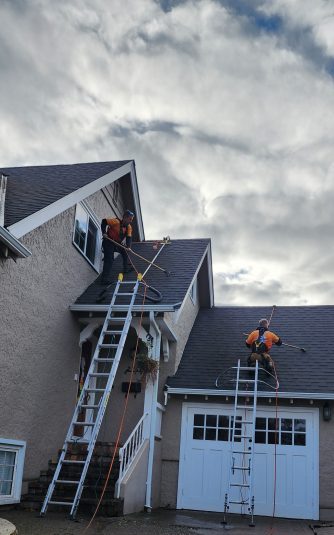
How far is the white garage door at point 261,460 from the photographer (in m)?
10.8

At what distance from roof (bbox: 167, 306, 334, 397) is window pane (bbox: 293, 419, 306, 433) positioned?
0.59 metres

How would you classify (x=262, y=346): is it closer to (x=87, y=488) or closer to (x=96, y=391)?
(x=96, y=391)

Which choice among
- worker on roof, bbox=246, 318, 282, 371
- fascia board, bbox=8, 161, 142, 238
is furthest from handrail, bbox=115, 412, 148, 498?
fascia board, bbox=8, 161, 142, 238

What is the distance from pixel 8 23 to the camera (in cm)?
1001

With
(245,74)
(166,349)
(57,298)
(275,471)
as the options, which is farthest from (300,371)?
(245,74)

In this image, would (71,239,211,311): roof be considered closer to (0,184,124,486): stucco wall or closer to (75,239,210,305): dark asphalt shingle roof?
(75,239,210,305): dark asphalt shingle roof

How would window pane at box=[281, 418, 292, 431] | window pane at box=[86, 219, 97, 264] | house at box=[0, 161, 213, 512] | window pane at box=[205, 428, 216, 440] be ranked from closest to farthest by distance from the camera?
1. house at box=[0, 161, 213, 512]
2. window pane at box=[281, 418, 292, 431]
3. window pane at box=[205, 428, 216, 440]
4. window pane at box=[86, 219, 97, 264]

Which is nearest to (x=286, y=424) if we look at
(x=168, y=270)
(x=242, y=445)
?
(x=242, y=445)

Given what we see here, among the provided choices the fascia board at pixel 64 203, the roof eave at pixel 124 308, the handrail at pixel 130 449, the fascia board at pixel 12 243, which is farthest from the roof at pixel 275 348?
the fascia board at pixel 12 243

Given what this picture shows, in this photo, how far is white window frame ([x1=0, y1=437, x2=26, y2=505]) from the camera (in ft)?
28.1

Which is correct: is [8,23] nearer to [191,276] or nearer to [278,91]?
[278,91]

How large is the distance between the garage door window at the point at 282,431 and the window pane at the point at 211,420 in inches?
33.3

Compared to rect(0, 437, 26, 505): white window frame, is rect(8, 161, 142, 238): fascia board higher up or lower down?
higher up

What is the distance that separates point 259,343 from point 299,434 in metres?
1.96
